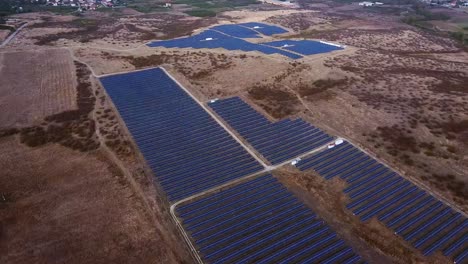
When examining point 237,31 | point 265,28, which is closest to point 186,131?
point 237,31

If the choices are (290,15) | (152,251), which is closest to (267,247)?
(152,251)

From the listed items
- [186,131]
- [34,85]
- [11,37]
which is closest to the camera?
[186,131]

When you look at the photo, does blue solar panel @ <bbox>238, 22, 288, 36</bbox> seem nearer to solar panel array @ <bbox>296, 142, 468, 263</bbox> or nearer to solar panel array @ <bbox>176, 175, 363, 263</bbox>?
solar panel array @ <bbox>296, 142, 468, 263</bbox>

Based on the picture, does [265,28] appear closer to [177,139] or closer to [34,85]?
[34,85]

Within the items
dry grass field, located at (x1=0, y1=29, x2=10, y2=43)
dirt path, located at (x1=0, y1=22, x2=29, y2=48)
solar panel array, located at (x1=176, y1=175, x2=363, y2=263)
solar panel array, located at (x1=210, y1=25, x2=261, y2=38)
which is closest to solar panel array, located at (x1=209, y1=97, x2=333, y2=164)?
solar panel array, located at (x1=176, y1=175, x2=363, y2=263)

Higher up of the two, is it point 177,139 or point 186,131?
point 186,131

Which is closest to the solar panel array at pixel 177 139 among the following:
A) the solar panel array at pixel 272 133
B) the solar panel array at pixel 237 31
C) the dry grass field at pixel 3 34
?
the solar panel array at pixel 272 133
